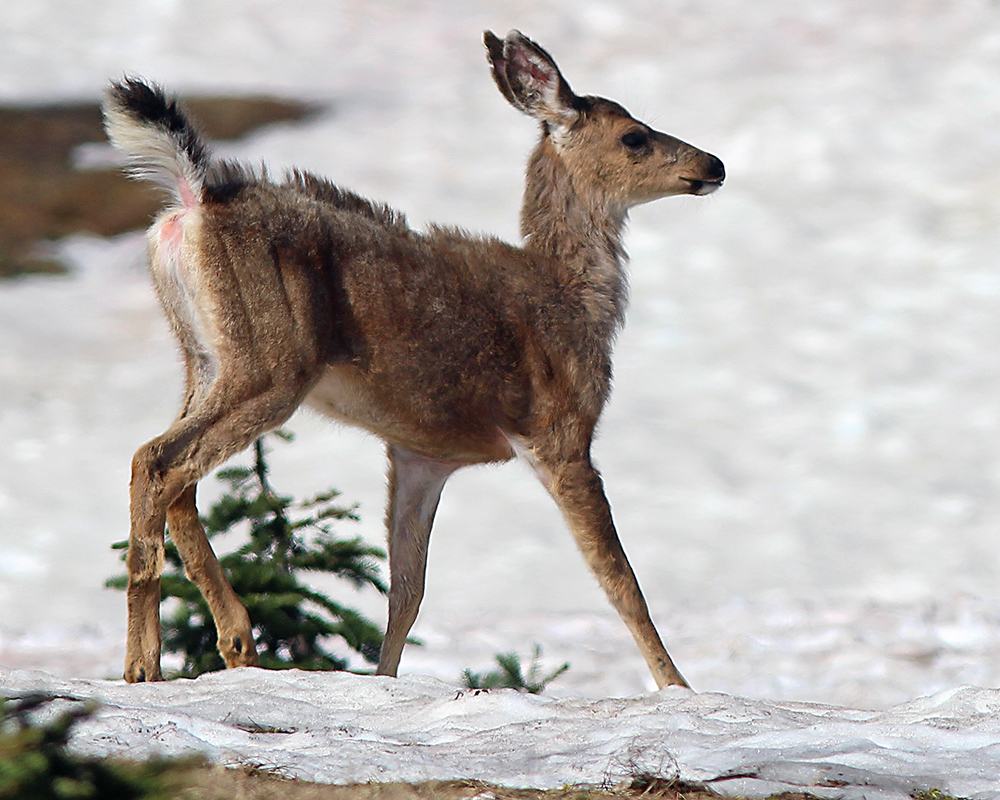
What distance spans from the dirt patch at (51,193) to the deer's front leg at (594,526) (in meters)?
14.0

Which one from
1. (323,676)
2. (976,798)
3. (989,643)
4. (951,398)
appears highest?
(951,398)

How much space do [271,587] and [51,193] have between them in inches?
582

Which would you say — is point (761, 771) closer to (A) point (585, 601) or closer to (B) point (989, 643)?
(B) point (989, 643)

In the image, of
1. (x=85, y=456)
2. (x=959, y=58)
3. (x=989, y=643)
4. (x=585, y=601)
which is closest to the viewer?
(x=989, y=643)

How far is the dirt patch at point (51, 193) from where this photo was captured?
1998cm

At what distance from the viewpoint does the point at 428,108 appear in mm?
23953

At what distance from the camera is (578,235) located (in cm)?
704

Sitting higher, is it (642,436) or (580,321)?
(642,436)

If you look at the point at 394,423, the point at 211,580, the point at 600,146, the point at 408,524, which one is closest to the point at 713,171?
the point at 600,146

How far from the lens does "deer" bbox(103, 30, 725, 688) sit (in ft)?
19.3

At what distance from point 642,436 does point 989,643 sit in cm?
559

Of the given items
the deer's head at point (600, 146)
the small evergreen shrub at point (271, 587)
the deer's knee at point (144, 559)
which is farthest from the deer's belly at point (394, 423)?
the deer's head at point (600, 146)

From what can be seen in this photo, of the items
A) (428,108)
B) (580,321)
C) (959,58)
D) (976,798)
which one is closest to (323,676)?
(580,321)

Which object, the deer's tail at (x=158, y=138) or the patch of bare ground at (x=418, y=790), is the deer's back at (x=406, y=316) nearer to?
the deer's tail at (x=158, y=138)
